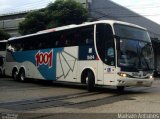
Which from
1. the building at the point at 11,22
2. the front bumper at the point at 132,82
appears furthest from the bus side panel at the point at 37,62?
the building at the point at 11,22

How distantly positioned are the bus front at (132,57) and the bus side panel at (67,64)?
3392 mm

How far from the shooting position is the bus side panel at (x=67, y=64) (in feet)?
67.3

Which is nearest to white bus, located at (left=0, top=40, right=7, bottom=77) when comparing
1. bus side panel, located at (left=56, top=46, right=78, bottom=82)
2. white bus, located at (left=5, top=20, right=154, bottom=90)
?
white bus, located at (left=5, top=20, right=154, bottom=90)

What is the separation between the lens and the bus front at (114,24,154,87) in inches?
685

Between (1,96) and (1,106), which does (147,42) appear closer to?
(1,96)

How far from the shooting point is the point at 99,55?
18.4 meters

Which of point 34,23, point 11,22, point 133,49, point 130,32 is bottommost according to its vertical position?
point 133,49

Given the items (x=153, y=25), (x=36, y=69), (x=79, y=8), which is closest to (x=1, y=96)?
(x=36, y=69)

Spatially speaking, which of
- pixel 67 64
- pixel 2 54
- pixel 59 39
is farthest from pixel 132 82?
pixel 2 54

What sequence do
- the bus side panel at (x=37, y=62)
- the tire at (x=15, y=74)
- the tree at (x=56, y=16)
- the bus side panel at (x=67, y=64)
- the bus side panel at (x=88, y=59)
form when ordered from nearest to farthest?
1. the bus side panel at (x=88, y=59)
2. the bus side panel at (x=67, y=64)
3. the bus side panel at (x=37, y=62)
4. the tire at (x=15, y=74)
5. the tree at (x=56, y=16)

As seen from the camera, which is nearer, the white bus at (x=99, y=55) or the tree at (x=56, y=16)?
the white bus at (x=99, y=55)

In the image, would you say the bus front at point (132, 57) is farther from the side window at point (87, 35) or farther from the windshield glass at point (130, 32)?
the side window at point (87, 35)

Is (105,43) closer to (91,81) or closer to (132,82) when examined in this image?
(91,81)

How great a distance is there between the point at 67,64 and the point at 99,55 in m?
3.31
